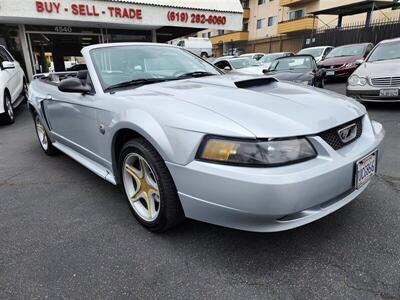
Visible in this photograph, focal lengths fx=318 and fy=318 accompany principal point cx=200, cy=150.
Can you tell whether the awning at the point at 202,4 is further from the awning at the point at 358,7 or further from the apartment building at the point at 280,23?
the apartment building at the point at 280,23

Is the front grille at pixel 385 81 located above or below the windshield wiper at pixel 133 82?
below

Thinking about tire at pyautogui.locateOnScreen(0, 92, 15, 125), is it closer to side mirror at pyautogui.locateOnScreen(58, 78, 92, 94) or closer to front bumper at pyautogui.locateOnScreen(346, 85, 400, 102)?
side mirror at pyautogui.locateOnScreen(58, 78, 92, 94)

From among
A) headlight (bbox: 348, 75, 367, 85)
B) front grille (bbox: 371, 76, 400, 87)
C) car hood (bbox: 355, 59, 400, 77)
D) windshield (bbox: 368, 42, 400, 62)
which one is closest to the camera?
front grille (bbox: 371, 76, 400, 87)

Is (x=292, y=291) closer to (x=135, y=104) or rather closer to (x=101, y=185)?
(x=135, y=104)

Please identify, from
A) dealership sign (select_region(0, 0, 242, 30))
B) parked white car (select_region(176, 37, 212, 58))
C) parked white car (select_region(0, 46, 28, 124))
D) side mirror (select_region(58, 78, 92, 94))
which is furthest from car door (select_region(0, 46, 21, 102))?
parked white car (select_region(176, 37, 212, 58))

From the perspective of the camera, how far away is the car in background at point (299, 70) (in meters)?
7.95

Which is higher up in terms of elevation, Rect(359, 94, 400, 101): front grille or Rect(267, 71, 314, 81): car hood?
Rect(267, 71, 314, 81): car hood

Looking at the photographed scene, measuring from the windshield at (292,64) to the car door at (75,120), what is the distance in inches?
273

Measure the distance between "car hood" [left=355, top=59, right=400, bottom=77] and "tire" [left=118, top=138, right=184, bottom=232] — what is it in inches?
219

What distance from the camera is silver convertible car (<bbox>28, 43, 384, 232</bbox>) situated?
1.77 metres

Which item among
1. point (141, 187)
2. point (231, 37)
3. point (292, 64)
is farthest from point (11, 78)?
point (231, 37)

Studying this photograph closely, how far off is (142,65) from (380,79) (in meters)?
5.05

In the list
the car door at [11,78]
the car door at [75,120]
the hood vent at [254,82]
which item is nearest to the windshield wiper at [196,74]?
the hood vent at [254,82]

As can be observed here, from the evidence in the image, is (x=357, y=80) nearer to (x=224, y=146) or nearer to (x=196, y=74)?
(x=196, y=74)
